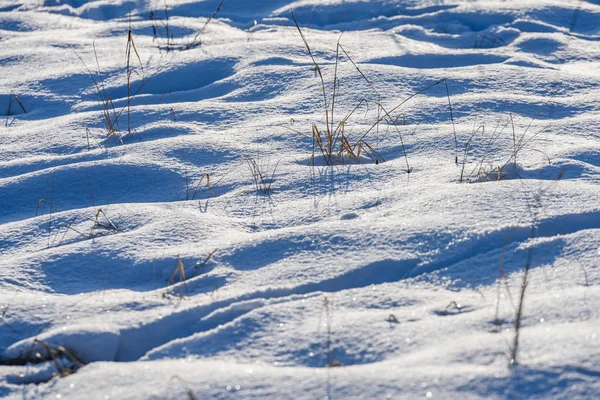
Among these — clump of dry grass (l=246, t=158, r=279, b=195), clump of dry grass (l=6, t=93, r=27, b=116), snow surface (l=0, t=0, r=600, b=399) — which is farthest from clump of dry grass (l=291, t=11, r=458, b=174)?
clump of dry grass (l=6, t=93, r=27, b=116)

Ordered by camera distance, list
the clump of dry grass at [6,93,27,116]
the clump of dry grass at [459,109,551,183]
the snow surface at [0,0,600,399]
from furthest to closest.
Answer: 1. the clump of dry grass at [6,93,27,116]
2. the clump of dry grass at [459,109,551,183]
3. the snow surface at [0,0,600,399]

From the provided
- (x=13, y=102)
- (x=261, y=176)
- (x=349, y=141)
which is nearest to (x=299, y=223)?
(x=261, y=176)

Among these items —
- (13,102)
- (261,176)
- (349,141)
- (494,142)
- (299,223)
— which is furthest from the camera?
(13,102)

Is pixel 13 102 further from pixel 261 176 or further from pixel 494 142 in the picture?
pixel 494 142

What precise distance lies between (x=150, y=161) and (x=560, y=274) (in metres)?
1.52

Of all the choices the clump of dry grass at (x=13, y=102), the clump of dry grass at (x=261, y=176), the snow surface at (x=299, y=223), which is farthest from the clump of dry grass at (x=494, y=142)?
the clump of dry grass at (x=13, y=102)

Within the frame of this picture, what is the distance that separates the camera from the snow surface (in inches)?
54.9

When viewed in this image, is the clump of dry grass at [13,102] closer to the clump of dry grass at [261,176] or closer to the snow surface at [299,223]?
the snow surface at [299,223]

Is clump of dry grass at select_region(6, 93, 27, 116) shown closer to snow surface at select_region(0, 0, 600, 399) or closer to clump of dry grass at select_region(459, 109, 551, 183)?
snow surface at select_region(0, 0, 600, 399)

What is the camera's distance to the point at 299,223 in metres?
2.05

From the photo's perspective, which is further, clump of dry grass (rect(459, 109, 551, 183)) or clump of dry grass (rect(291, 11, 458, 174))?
clump of dry grass (rect(291, 11, 458, 174))

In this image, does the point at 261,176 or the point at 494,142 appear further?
the point at 494,142

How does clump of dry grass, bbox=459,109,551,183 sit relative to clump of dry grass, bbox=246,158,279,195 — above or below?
above

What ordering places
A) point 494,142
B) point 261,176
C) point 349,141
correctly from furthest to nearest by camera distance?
point 349,141 → point 494,142 → point 261,176
